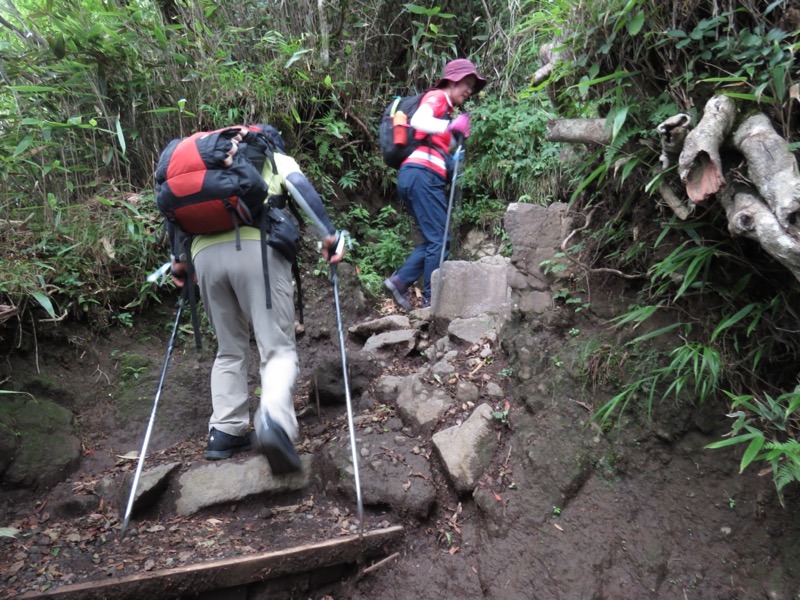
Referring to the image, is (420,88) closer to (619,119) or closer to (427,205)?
(427,205)

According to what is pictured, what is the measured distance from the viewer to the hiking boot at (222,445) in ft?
11.1

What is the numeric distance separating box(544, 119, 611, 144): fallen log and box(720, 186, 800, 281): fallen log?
0.75m

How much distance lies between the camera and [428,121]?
16.3 feet

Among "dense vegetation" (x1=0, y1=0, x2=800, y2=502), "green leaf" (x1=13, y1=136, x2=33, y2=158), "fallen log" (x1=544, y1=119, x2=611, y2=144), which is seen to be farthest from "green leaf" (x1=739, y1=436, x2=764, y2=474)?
"green leaf" (x1=13, y1=136, x2=33, y2=158)

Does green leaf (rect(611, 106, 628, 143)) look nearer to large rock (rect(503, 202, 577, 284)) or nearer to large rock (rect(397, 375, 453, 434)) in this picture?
large rock (rect(503, 202, 577, 284))

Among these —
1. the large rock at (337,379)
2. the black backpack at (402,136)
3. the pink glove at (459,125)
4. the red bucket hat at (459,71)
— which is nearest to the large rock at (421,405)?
the large rock at (337,379)

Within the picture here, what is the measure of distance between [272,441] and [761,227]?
93.7 inches

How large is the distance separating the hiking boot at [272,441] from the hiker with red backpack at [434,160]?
2659 millimetres

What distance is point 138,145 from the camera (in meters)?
5.05

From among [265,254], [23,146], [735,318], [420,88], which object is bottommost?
[735,318]

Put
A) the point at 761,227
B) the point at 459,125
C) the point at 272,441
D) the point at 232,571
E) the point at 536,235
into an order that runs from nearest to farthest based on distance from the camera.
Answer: the point at 761,227 < the point at 232,571 < the point at 272,441 < the point at 536,235 < the point at 459,125

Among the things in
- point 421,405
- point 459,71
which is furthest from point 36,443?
point 459,71

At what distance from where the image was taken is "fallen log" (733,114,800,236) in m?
1.89

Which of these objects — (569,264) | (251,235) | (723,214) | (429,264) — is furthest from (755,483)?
(429,264)
